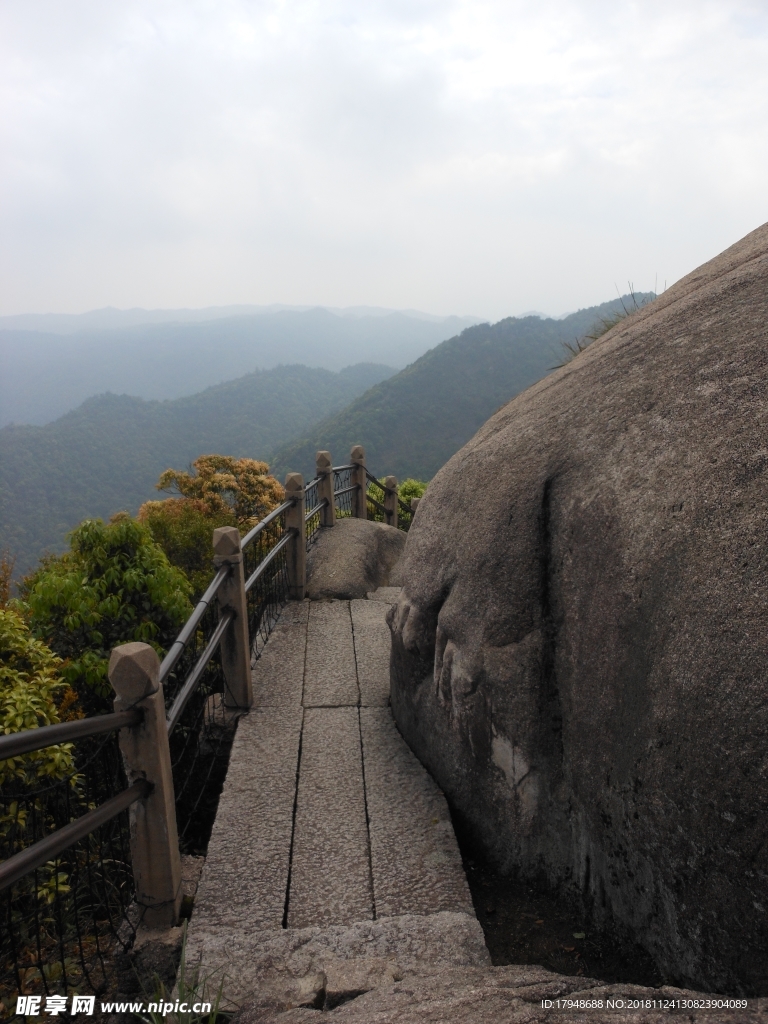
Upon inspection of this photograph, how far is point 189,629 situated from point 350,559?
13.6 feet

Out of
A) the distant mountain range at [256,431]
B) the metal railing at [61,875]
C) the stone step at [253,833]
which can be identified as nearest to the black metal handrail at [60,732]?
the metal railing at [61,875]

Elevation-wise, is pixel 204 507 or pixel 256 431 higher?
pixel 256 431

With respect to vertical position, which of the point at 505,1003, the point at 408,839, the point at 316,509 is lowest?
the point at 408,839

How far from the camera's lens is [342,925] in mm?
2709

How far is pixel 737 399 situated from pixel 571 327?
85.3 m

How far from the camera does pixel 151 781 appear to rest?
2625 millimetres

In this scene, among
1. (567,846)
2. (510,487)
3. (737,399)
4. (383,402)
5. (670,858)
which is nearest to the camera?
(670,858)

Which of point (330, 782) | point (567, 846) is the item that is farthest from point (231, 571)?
point (567, 846)

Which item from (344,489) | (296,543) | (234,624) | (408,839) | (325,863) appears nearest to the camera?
(325,863)

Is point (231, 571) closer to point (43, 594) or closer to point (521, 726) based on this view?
point (521, 726)

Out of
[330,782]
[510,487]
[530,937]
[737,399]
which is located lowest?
[530,937]

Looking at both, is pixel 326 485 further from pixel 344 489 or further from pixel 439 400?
pixel 439 400

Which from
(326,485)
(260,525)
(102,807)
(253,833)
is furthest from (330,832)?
(326,485)

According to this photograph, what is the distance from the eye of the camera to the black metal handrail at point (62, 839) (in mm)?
1794
